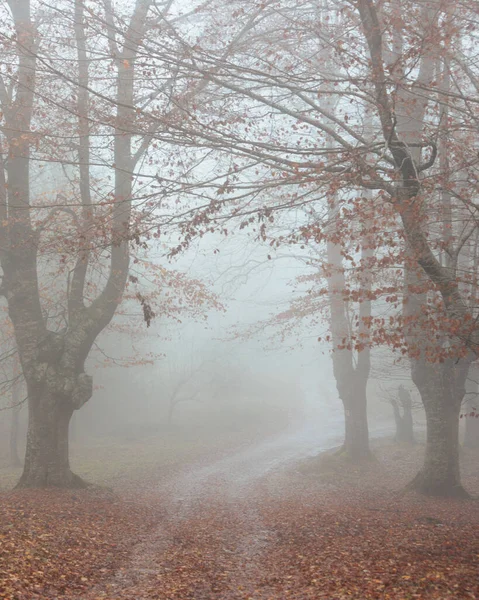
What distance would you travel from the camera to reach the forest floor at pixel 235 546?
16.4 ft

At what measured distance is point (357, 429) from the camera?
55.7 feet

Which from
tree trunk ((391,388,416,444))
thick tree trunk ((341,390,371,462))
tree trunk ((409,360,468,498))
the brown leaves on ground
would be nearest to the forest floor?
the brown leaves on ground

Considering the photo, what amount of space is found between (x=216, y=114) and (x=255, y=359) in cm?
4131

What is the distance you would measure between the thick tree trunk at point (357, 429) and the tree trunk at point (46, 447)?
9.36 meters

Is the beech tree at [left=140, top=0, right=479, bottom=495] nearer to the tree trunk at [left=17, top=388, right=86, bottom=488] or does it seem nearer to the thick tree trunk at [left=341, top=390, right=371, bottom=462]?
the tree trunk at [left=17, top=388, right=86, bottom=488]

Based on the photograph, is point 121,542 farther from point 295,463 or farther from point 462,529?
point 295,463

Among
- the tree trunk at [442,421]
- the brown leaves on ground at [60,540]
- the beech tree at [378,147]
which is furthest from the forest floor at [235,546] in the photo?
the beech tree at [378,147]

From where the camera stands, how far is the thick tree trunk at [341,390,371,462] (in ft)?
55.1

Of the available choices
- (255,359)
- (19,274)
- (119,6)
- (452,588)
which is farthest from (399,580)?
(255,359)

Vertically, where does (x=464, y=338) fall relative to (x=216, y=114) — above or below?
below

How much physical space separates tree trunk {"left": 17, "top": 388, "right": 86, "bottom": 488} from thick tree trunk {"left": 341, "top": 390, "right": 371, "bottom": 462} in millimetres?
9359

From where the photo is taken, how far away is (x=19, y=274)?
10.7m

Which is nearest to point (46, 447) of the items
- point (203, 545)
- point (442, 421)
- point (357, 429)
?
point (203, 545)

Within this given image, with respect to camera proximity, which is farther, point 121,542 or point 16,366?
point 16,366
